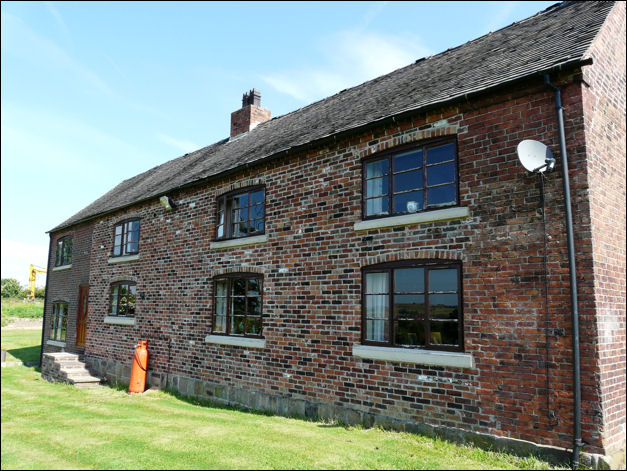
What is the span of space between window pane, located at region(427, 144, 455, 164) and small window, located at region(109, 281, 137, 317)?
10.5 m

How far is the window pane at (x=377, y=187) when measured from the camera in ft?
28.0

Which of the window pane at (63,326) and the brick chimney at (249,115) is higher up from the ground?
the brick chimney at (249,115)

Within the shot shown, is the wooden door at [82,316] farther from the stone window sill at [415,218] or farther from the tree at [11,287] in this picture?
the tree at [11,287]

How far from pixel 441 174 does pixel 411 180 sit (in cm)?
55

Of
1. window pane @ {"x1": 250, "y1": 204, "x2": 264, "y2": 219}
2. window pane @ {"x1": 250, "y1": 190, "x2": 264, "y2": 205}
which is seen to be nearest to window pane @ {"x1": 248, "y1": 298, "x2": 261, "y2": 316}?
window pane @ {"x1": 250, "y1": 204, "x2": 264, "y2": 219}

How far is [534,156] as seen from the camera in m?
6.46

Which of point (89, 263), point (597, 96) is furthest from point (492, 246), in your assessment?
point (89, 263)

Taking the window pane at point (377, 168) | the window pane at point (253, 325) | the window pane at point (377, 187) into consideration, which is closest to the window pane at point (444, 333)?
the window pane at point (377, 187)

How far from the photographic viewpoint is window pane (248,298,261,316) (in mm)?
10484

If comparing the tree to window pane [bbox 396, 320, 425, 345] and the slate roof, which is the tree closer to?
the slate roof

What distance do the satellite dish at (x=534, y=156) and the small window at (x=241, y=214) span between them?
5.96 meters

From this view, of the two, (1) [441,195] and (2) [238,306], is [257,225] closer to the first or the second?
(2) [238,306]

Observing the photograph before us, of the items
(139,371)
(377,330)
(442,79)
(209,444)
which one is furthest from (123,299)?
(442,79)

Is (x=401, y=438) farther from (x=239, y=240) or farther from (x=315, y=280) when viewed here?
(x=239, y=240)
